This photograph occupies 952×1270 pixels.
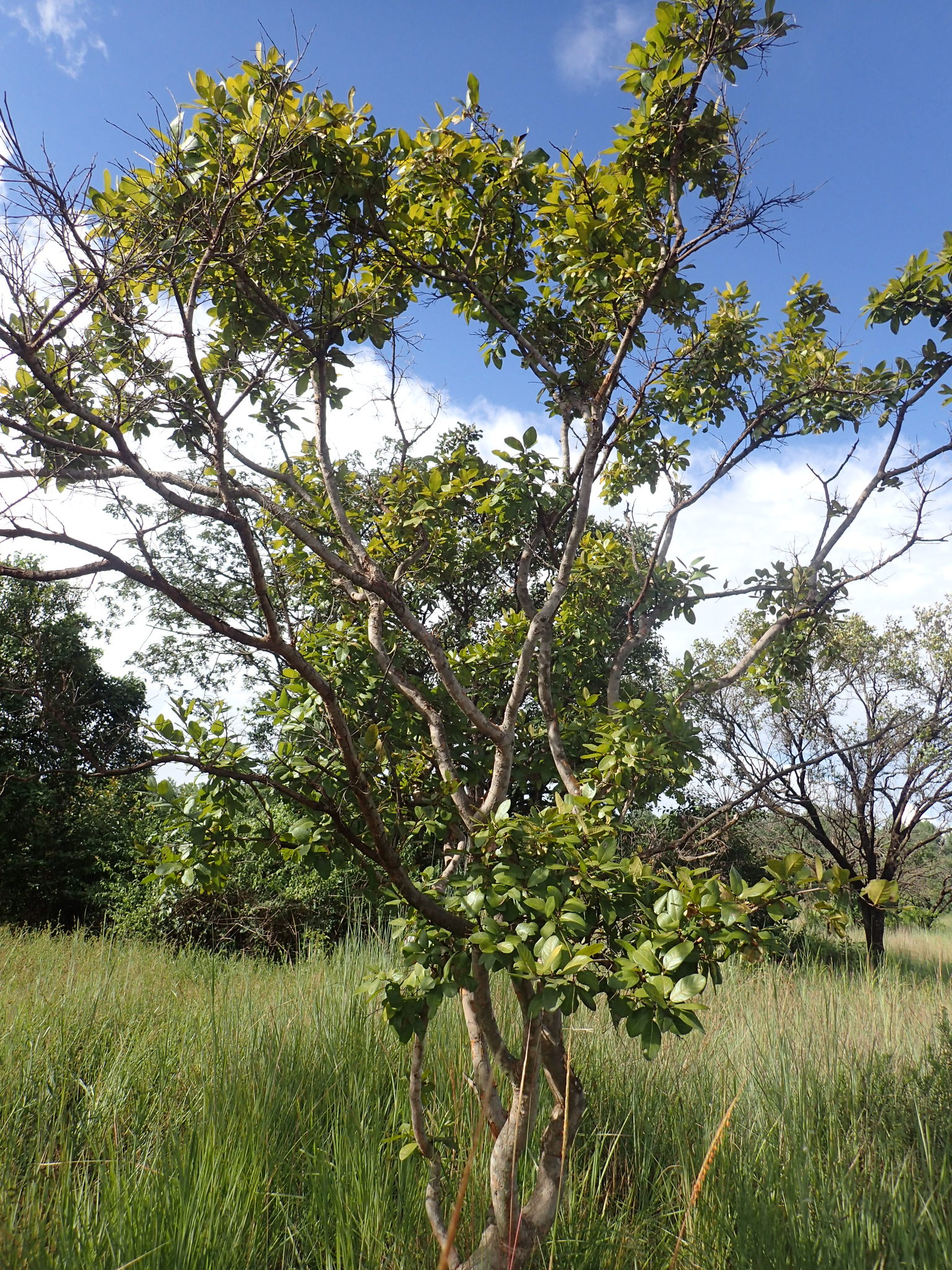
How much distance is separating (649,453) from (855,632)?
8547 mm

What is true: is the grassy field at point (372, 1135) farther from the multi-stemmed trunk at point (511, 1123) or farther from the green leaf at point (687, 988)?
the green leaf at point (687, 988)

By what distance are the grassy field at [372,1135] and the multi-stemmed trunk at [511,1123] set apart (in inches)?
8.8

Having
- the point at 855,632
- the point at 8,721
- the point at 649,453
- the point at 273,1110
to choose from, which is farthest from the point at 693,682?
the point at 8,721

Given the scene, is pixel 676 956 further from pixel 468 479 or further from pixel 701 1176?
pixel 468 479

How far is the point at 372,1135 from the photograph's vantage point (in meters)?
3.01

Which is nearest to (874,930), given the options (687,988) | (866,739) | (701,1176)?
(866,739)

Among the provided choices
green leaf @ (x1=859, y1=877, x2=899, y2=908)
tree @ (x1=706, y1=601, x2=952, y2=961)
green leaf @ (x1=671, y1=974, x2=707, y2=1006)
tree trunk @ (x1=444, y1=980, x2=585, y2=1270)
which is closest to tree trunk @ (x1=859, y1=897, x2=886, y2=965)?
tree @ (x1=706, y1=601, x2=952, y2=961)

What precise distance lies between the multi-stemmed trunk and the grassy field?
22cm

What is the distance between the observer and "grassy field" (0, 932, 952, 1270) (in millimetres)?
2377

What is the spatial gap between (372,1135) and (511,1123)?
43.0 inches

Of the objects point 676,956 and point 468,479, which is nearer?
point 676,956

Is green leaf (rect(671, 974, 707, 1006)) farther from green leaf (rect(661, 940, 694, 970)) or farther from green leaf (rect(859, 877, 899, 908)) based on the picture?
green leaf (rect(859, 877, 899, 908))

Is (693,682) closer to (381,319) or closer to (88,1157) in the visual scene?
(381,319)

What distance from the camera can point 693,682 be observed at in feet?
10.7
